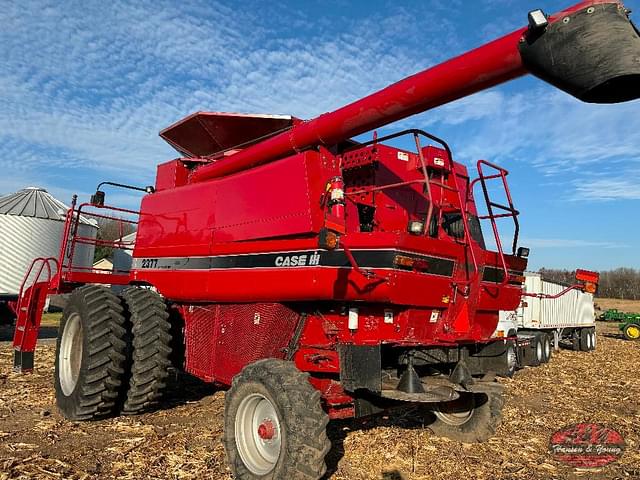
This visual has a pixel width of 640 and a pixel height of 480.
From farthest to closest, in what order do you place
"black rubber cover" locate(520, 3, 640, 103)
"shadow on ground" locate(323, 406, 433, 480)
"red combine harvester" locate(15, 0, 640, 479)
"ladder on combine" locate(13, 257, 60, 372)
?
"ladder on combine" locate(13, 257, 60, 372) < "shadow on ground" locate(323, 406, 433, 480) < "red combine harvester" locate(15, 0, 640, 479) < "black rubber cover" locate(520, 3, 640, 103)

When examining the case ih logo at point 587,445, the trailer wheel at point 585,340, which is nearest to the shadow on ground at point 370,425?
the case ih logo at point 587,445

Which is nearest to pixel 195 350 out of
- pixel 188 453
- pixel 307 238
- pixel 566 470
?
pixel 188 453

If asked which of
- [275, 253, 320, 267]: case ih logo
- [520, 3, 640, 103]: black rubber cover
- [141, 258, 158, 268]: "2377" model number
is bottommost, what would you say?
[275, 253, 320, 267]: case ih logo

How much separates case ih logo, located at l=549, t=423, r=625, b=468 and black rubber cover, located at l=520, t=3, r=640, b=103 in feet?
13.9

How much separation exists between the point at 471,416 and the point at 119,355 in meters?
4.10

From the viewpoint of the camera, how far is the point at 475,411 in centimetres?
563

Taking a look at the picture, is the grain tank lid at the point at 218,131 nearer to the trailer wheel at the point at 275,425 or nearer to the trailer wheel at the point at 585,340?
the trailer wheel at the point at 275,425

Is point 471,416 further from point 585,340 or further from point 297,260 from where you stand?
point 585,340

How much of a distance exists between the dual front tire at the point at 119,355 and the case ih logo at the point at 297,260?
2182 millimetres

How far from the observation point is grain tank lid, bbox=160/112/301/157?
19.5 ft

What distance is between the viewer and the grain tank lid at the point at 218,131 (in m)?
5.95

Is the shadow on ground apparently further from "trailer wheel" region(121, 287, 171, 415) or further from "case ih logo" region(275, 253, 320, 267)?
"trailer wheel" region(121, 287, 171, 415)

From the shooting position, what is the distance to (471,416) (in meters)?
5.66

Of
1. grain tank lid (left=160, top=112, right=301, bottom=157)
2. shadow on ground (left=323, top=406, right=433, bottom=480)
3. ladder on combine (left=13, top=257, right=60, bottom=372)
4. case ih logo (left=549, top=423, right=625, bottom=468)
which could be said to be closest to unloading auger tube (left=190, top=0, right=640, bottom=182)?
grain tank lid (left=160, top=112, right=301, bottom=157)
